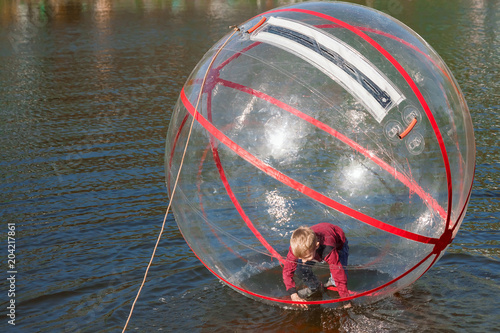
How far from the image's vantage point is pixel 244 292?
5.90 metres

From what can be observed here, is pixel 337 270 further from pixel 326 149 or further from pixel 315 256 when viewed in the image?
pixel 326 149

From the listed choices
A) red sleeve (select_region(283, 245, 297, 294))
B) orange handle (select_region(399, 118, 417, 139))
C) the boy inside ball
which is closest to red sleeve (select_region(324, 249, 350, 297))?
the boy inside ball

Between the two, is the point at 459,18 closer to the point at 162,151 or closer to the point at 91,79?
the point at 91,79

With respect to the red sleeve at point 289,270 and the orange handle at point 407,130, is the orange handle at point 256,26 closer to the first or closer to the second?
the orange handle at point 407,130

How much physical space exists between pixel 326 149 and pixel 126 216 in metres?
4.23

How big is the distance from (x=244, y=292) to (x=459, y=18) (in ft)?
76.9

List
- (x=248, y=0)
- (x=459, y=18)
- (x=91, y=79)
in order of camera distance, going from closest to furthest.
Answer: (x=91, y=79), (x=459, y=18), (x=248, y=0)

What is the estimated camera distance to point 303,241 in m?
5.05

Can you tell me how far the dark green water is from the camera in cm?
604

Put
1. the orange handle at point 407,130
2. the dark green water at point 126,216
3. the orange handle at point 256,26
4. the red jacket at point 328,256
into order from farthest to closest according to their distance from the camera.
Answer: the dark green water at point 126,216
the orange handle at point 256,26
the red jacket at point 328,256
the orange handle at point 407,130

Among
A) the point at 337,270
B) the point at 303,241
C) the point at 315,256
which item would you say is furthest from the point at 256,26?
the point at 337,270

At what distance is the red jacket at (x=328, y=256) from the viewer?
5211 mm

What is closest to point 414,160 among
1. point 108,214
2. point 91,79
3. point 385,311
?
point 385,311

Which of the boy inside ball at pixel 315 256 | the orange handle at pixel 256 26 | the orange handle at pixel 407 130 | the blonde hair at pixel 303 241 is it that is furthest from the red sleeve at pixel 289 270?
the orange handle at pixel 256 26
